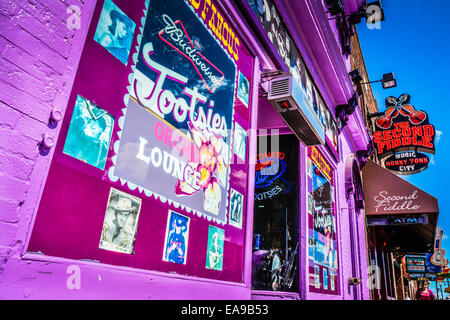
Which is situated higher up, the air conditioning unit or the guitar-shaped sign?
the guitar-shaped sign

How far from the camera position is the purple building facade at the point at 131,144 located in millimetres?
1383

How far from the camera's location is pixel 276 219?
5.50 m

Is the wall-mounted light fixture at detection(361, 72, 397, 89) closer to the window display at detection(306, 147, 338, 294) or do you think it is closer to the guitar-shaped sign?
the guitar-shaped sign

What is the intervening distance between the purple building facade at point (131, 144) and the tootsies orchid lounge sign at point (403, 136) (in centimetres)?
926

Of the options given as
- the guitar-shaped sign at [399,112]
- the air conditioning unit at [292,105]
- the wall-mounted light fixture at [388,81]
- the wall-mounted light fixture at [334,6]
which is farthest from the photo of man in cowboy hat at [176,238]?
the guitar-shaped sign at [399,112]

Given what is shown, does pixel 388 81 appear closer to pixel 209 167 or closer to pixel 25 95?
pixel 209 167

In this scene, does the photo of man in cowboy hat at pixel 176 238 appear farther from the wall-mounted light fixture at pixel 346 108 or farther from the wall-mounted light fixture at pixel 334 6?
the wall-mounted light fixture at pixel 346 108

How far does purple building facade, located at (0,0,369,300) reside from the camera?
1.38m

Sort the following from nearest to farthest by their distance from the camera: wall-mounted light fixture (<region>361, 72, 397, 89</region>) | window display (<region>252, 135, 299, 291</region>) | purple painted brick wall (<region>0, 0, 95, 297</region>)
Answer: purple painted brick wall (<region>0, 0, 95, 297</region>) → window display (<region>252, 135, 299, 291</region>) → wall-mounted light fixture (<region>361, 72, 397, 89</region>)

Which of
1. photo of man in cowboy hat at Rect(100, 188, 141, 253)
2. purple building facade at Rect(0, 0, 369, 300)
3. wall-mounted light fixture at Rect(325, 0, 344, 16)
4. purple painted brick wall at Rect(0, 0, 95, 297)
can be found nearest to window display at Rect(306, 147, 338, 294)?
purple building facade at Rect(0, 0, 369, 300)

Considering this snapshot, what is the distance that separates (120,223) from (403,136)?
12.9 metres

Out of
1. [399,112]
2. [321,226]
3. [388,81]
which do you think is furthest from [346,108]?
[399,112]
